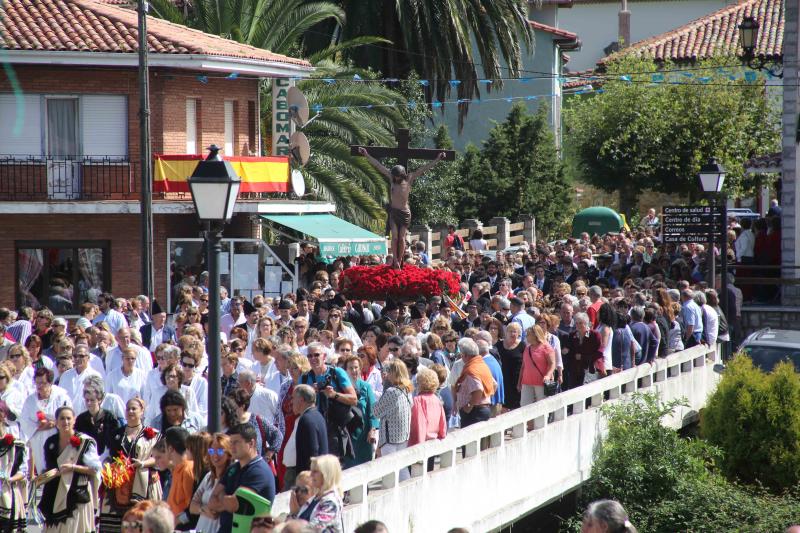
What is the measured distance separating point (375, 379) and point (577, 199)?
44254 millimetres

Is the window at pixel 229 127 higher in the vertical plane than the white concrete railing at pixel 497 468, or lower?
higher

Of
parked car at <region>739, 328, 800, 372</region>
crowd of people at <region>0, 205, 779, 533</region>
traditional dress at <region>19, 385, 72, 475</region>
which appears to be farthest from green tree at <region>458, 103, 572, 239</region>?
traditional dress at <region>19, 385, 72, 475</region>

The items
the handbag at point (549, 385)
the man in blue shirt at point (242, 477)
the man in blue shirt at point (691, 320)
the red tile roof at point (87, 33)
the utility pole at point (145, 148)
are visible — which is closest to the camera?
the man in blue shirt at point (242, 477)

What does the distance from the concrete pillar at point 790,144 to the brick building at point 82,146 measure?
1108 centimetres

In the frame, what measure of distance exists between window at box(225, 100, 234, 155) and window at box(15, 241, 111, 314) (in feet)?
13.0

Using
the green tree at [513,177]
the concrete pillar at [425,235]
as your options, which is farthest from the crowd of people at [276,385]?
the green tree at [513,177]

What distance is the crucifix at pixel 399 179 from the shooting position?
19547 millimetres

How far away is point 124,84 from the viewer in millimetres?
28328

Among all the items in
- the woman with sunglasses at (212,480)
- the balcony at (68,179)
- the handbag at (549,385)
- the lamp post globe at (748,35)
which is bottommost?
the handbag at (549,385)

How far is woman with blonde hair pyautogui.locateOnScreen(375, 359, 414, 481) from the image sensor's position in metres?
11.6

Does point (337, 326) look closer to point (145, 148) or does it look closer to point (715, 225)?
point (145, 148)

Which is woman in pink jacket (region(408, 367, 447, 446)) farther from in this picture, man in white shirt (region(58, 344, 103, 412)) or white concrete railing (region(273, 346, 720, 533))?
man in white shirt (region(58, 344, 103, 412))

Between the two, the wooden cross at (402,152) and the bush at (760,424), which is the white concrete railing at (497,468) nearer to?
the bush at (760,424)

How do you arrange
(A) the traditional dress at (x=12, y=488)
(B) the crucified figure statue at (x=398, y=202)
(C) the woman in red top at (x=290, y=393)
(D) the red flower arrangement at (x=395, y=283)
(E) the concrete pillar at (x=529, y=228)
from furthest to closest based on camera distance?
(E) the concrete pillar at (x=529, y=228)
(B) the crucified figure statue at (x=398, y=202)
(D) the red flower arrangement at (x=395, y=283)
(C) the woman in red top at (x=290, y=393)
(A) the traditional dress at (x=12, y=488)
